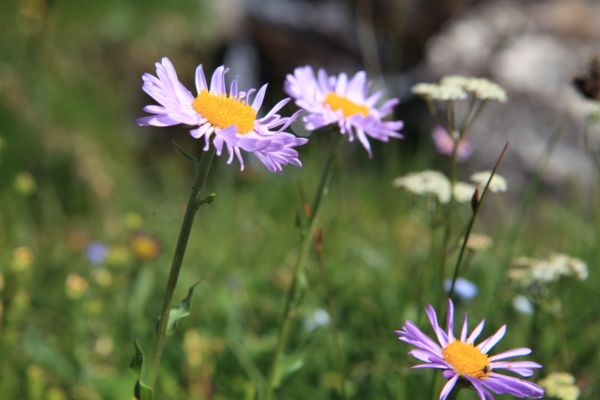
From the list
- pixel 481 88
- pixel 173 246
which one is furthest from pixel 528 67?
pixel 481 88

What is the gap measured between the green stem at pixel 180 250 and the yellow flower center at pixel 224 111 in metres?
0.05

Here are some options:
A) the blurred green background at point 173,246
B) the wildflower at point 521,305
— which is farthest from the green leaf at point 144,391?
the wildflower at point 521,305

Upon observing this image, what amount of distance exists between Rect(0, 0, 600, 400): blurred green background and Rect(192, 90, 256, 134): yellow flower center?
36 centimetres

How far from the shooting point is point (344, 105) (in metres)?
1.35

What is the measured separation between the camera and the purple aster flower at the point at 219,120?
100 cm

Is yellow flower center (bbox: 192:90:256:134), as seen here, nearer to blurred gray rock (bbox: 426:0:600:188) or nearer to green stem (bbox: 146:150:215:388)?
green stem (bbox: 146:150:215:388)

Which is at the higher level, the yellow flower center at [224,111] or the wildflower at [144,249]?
the yellow flower center at [224,111]

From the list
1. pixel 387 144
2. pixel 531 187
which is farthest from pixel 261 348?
pixel 387 144

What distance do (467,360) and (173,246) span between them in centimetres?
175

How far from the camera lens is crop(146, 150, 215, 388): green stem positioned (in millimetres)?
1036

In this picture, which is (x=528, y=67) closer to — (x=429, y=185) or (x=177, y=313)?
(x=429, y=185)

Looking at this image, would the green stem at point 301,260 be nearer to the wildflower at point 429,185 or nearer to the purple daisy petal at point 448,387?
the wildflower at point 429,185

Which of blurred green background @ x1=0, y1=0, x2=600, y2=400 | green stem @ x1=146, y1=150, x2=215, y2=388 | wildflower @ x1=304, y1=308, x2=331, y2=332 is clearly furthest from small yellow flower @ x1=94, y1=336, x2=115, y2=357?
green stem @ x1=146, y1=150, x2=215, y2=388

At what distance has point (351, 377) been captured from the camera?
1819mm
